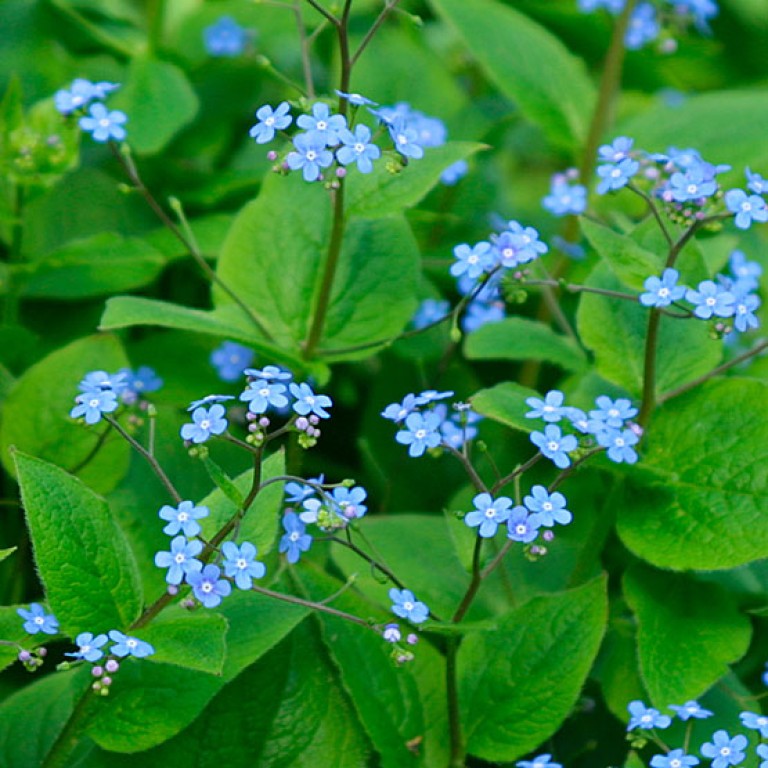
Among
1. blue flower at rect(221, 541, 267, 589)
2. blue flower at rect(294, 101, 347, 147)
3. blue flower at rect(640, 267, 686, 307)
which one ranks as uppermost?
blue flower at rect(294, 101, 347, 147)

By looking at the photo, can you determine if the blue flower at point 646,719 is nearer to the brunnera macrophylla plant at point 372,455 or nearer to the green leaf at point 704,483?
the brunnera macrophylla plant at point 372,455

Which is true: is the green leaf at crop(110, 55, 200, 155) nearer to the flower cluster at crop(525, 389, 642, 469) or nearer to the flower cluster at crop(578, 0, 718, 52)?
the flower cluster at crop(578, 0, 718, 52)

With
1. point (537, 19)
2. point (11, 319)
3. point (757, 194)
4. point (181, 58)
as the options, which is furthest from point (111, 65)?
point (757, 194)

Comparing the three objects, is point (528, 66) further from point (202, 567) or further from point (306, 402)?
point (202, 567)

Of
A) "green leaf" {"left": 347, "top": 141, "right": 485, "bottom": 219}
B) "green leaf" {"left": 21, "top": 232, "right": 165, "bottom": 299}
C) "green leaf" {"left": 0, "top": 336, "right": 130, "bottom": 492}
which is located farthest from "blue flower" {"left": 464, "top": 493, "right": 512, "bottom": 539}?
"green leaf" {"left": 21, "top": 232, "right": 165, "bottom": 299}

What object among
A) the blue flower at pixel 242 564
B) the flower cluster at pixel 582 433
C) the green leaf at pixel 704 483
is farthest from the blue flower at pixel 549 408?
the blue flower at pixel 242 564
